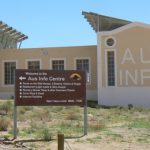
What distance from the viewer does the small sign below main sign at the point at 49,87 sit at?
1606 centimetres

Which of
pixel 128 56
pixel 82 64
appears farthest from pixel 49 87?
pixel 82 64

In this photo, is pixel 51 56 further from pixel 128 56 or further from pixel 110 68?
pixel 128 56

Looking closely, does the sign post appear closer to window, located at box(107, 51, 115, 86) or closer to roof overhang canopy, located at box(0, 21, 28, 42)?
window, located at box(107, 51, 115, 86)

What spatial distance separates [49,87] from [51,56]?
26.0 meters

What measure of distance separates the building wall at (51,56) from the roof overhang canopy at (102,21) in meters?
2.33

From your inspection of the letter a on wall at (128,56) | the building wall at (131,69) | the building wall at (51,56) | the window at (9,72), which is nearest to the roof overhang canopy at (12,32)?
the building wall at (51,56)

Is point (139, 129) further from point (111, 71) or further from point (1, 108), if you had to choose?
point (111, 71)

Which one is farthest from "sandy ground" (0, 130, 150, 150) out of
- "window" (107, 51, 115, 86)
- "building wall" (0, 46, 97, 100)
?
"building wall" (0, 46, 97, 100)

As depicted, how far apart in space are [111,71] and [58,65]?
5302 millimetres

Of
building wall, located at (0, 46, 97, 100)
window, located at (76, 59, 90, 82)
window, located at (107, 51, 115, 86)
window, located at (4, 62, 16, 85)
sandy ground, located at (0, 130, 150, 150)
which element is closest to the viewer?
sandy ground, located at (0, 130, 150, 150)

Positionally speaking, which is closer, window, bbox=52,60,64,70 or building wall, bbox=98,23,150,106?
building wall, bbox=98,23,150,106

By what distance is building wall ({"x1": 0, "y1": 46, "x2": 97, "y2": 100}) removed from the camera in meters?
41.7

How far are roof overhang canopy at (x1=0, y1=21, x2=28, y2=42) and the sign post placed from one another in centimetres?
2918

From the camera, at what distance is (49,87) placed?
16375mm
